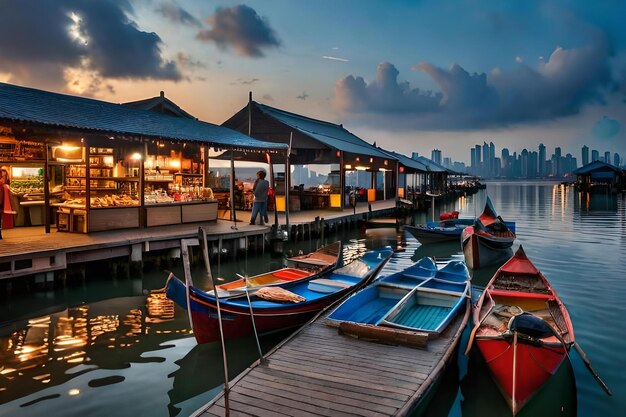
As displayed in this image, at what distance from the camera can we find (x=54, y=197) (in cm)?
1647

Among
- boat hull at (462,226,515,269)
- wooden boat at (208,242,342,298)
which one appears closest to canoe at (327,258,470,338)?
wooden boat at (208,242,342,298)

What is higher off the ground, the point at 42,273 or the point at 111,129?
the point at 111,129

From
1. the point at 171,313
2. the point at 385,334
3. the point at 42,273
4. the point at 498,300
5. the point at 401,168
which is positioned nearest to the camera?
the point at 385,334

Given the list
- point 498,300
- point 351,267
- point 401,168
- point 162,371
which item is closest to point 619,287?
point 498,300

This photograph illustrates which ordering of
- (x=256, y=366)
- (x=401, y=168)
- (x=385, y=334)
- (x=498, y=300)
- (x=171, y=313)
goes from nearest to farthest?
(x=256, y=366), (x=385, y=334), (x=498, y=300), (x=171, y=313), (x=401, y=168)

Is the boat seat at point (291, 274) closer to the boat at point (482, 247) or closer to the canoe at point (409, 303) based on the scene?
the canoe at point (409, 303)

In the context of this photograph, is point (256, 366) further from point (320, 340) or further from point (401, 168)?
point (401, 168)

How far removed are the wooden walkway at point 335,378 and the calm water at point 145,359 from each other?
30.5 inches

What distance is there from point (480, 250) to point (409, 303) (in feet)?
28.0

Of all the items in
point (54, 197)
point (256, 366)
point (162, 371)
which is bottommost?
point (162, 371)

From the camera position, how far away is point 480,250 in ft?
54.3

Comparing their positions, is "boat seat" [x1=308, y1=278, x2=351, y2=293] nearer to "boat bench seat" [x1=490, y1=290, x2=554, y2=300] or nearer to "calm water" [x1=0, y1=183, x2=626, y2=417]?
"calm water" [x1=0, y1=183, x2=626, y2=417]

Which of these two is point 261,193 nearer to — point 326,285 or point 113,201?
point 113,201

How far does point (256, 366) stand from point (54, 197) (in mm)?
13617
